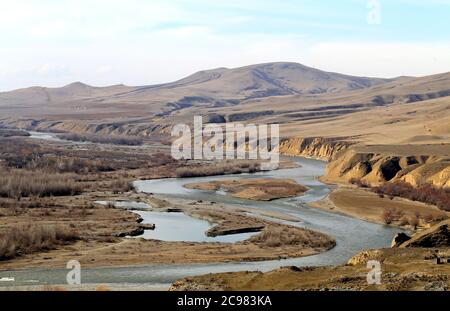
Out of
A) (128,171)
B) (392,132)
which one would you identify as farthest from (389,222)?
(392,132)

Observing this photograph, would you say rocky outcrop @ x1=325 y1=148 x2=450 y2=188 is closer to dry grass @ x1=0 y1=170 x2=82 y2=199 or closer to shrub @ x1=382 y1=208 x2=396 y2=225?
shrub @ x1=382 y1=208 x2=396 y2=225

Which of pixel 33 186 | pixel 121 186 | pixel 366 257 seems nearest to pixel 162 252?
pixel 366 257

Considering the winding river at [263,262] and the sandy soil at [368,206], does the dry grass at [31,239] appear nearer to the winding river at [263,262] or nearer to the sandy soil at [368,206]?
the winding river at [263,262]

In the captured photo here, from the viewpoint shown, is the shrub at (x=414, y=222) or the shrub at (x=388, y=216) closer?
the shrub at (x=414, y=222)

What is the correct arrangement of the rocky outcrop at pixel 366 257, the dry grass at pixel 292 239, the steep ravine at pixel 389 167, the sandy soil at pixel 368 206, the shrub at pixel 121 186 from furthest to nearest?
the shrub at pixel 121 186
the steep ravine at pixel 389 167
the sandy soil at pixel 368 206
the dry grass at pixel 292 239
the rocky outcrop at pixel 366 257

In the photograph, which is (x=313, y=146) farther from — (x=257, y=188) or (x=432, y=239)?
(x=432, y=239)

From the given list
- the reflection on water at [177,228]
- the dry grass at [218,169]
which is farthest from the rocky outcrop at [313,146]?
the reflection on water at [177,228]

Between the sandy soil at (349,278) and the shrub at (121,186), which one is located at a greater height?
the sandy soil at (349,278)
